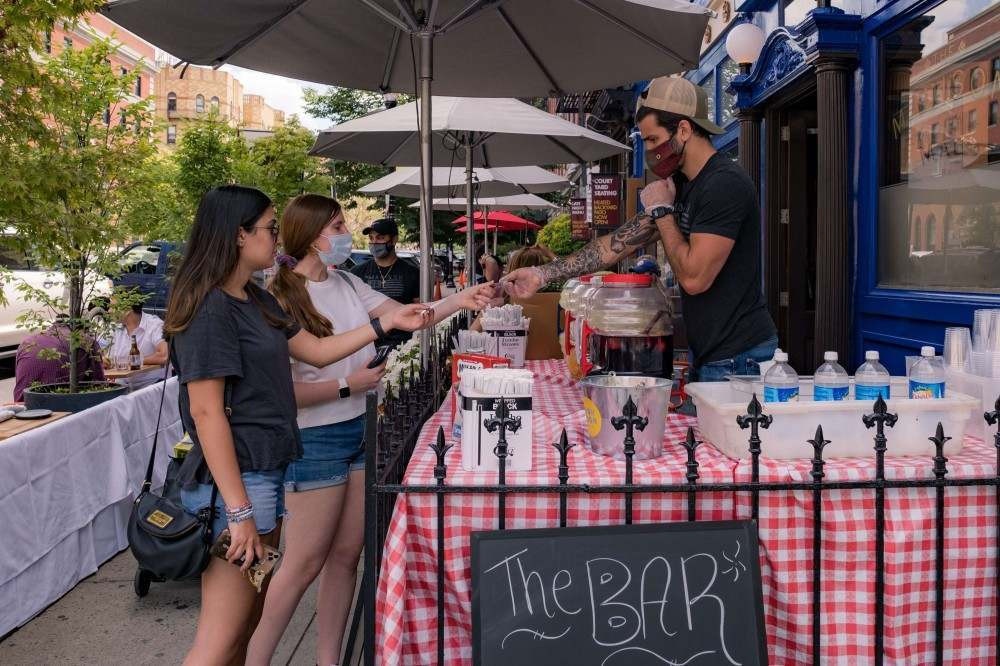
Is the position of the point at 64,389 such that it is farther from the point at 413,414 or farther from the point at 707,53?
the point at 707,53

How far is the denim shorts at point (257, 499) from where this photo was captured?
9.05 feet

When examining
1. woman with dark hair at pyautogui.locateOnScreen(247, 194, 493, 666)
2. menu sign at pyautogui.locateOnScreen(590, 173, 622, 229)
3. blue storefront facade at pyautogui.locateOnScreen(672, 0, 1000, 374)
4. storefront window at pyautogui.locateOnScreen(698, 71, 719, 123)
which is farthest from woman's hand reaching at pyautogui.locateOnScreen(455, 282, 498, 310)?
menu sign at pyautogui.locateOnScreen(590, 173, 622, 229)

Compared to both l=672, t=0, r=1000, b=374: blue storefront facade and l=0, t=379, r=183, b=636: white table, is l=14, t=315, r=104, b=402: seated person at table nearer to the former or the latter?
l=0, t=379, r=183, b=636: white table

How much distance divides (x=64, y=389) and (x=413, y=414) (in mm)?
5137

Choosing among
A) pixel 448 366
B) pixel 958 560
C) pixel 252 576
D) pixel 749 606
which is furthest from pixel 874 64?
pixel 252 576

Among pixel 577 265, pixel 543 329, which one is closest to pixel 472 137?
pixel 543 329

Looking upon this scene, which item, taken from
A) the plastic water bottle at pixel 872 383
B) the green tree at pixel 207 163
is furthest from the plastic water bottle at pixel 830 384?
the green tree at pixel 207 163

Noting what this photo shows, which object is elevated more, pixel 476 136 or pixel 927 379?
pixel 476 136

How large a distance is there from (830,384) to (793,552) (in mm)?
541

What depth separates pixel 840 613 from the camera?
8.24 ft

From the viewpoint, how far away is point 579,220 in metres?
16.2

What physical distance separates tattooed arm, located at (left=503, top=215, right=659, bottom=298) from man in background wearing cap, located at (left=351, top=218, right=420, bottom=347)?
4.14 m

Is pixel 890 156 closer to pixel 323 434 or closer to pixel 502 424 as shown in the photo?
pixel 323 434

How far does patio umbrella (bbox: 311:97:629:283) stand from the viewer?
682cm
